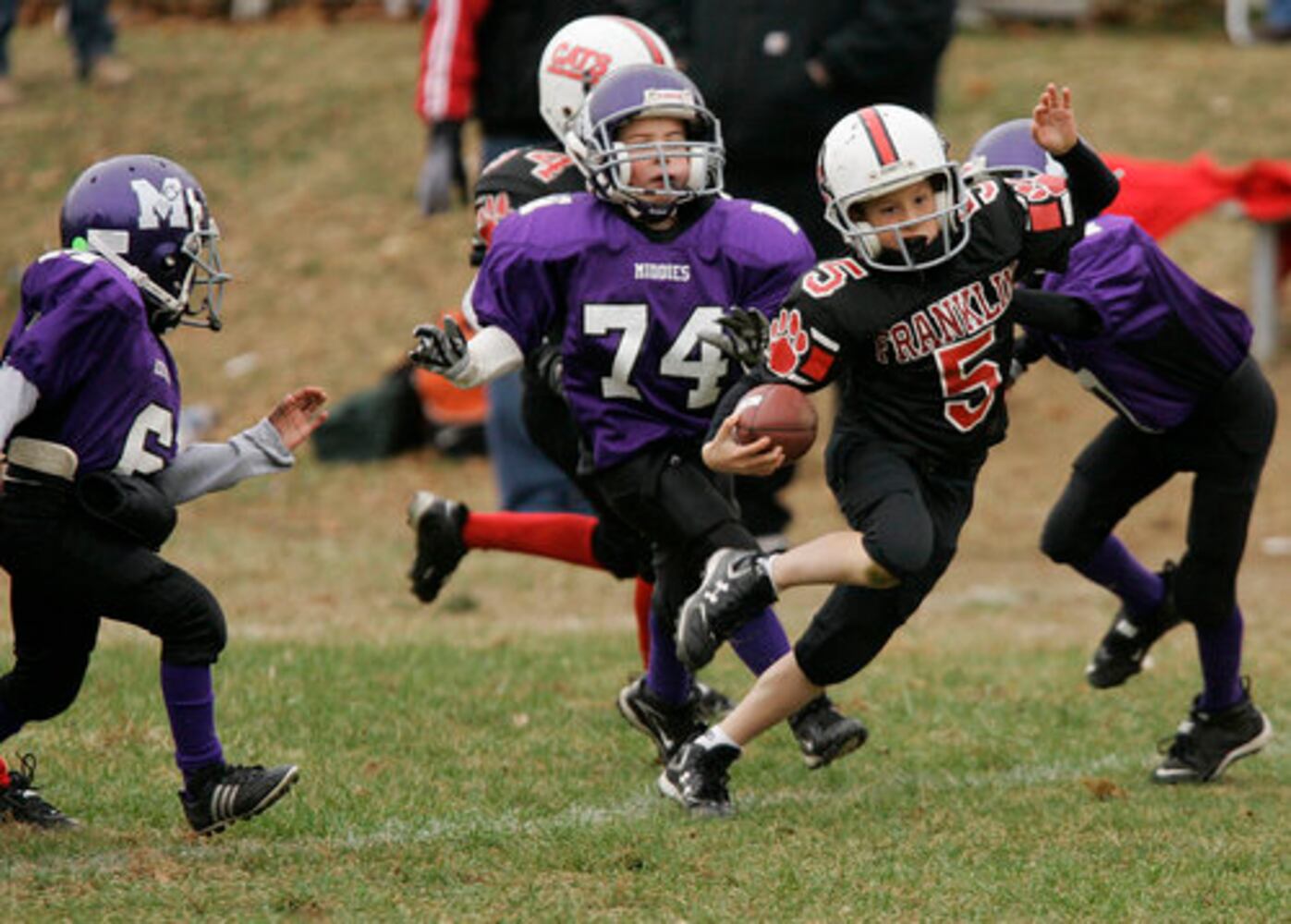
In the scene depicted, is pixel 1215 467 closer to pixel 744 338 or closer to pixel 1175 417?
pixel 1175 417

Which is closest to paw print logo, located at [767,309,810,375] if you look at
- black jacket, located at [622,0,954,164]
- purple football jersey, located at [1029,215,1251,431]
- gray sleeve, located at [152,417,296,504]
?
purple football jersey, located at [1029,215,1251,431]

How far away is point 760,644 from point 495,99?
3.98 m

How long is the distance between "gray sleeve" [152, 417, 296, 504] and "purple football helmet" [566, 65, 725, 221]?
1.07 meters

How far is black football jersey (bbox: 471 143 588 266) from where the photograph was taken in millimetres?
6352

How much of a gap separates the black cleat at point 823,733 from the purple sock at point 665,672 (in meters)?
0.39

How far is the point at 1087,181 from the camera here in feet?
17.8

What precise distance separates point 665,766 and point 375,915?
1.59m

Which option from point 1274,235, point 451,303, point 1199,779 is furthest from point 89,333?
point 451,303

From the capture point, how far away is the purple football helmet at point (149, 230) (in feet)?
16.1

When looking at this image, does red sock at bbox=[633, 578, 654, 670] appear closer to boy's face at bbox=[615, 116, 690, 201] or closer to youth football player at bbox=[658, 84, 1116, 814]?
youth football player at bbox=[658, 84, 1116, 814]

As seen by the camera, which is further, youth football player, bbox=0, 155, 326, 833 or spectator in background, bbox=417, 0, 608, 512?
spectator in background, bbox=417, 0, 608, 512

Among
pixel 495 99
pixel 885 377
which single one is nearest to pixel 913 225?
pixel 885 377

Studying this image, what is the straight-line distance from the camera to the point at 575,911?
4383 mm

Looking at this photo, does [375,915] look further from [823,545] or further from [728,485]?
[728,485]
